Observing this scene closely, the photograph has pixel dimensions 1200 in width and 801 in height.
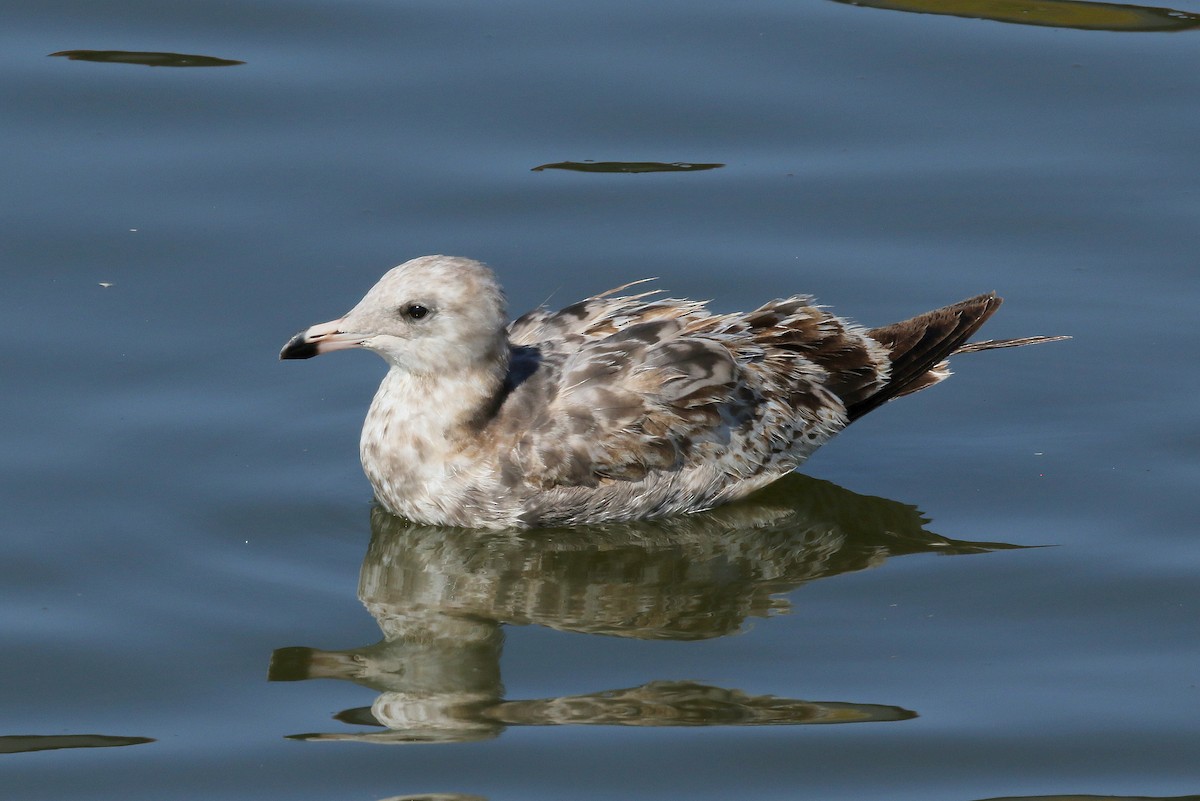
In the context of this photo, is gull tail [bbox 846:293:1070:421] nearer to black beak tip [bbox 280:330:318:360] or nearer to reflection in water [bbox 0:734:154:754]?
black beak tip [bbox 280:330:318:360]

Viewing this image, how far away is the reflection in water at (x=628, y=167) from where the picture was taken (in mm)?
12047

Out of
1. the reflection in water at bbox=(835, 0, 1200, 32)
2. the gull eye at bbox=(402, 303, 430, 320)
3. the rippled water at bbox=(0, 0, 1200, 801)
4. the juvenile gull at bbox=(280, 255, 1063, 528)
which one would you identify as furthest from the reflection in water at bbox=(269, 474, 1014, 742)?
the reflection in water at bbox=(835, 0, 1200, 32)

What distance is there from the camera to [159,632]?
8.23 meters

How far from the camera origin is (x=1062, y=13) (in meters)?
13.8

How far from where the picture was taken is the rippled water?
7.63 metres

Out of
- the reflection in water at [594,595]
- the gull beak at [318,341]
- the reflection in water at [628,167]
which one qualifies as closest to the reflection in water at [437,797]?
the reflection in water at [594,595]

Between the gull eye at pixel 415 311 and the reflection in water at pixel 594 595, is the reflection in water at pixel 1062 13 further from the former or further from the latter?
the gull eye at pixel 415 311

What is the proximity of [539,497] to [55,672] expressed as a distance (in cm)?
236

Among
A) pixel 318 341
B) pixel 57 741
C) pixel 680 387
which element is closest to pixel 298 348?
pixel 318 341

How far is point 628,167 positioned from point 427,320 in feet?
10.9

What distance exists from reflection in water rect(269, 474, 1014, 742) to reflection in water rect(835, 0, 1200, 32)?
4.82m

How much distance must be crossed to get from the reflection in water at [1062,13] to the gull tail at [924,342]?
4048 mm

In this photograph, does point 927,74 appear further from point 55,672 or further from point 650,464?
point 55,672

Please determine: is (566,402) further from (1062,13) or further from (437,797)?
(1062,13)
